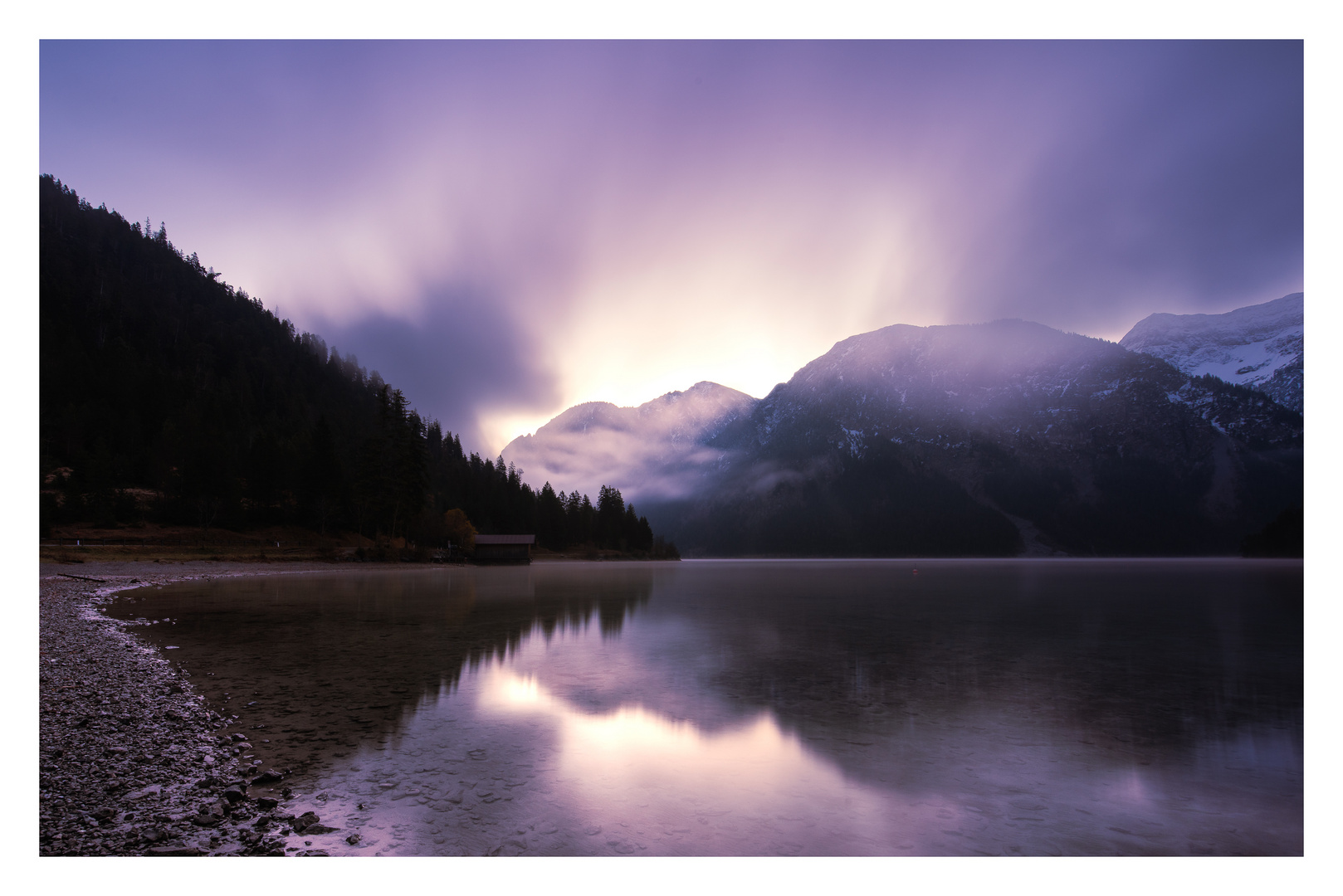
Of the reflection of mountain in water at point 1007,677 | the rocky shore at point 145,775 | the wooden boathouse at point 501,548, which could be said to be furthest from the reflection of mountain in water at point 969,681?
the wooden boathouse at point 501,548

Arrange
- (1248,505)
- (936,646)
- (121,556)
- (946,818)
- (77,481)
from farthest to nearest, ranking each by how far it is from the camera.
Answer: (1248,505) → (77,481) → (121,556) → (936,646) → (946,818)

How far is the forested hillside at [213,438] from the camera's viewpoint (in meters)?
84.8

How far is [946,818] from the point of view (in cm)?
797

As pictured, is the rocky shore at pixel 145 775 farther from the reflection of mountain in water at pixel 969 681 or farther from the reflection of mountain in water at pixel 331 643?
the reflection of mountain in water at pixel 969 681

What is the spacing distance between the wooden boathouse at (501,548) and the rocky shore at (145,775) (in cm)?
10361

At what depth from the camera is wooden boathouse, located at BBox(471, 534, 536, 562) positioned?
382ft

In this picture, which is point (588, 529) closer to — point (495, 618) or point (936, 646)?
point (495, 618)

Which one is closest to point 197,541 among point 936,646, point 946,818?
point 936,646

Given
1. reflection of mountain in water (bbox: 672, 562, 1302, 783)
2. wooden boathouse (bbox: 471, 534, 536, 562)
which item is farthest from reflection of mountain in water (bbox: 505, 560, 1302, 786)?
wooden boathouse (bbox: 471, 534, 536, 562)

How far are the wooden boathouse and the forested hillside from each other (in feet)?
26.0

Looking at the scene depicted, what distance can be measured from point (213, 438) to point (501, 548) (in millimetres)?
48785

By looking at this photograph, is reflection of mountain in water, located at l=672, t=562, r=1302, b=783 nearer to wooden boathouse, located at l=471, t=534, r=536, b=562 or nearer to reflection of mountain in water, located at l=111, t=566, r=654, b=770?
reflection of mountain in water, located at l=111, t=566, r=654, b=770

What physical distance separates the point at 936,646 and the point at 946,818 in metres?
16.0

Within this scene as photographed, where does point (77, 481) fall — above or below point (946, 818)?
above
